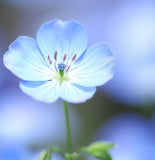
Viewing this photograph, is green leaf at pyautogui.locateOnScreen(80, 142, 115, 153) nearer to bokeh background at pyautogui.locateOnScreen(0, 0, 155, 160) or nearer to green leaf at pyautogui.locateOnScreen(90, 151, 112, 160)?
green leaf at pyautogui.locateOnScreen(90, 151, 112, 160)

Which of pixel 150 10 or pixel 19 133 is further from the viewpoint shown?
pixel 150 10

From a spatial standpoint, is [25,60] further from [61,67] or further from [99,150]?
[99,150]

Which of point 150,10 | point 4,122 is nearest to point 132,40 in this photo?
point 150,10

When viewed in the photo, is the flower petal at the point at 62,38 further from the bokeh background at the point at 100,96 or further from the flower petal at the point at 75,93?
the bokeh background at the point at 100,96

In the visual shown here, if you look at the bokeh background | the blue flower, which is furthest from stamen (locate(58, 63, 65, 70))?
the bokeh background

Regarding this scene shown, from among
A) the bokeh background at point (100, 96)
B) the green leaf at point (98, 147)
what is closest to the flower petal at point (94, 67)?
the green leaf at point (98, 147)

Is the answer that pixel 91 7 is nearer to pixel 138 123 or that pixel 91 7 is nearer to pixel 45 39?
pixel 138 123

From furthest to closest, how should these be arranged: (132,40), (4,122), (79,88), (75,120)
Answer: (132,40)
(75,120)
(4,122)
(79,88)
